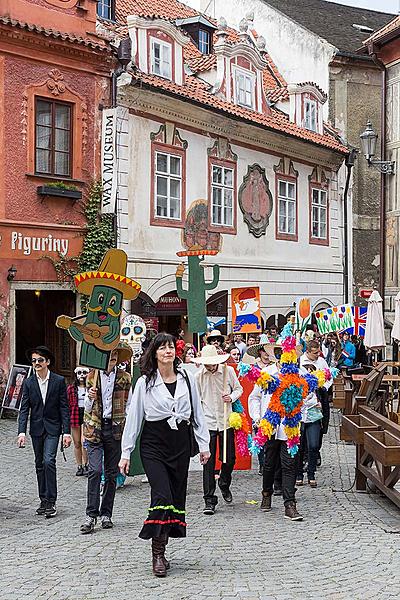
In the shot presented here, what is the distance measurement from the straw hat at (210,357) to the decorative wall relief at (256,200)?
13.5m

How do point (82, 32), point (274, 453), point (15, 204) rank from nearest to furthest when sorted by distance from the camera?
point (274, 453) → point (15, 204) → point (82, 32)

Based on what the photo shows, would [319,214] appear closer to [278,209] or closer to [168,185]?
[278,209]

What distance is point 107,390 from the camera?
8438 mm

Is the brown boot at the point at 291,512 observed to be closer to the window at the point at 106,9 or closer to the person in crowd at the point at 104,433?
the person in crowd at the point at 104,433

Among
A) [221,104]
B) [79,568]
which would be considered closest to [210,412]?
[79,568]

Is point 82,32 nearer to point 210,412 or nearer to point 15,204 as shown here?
point 15,204

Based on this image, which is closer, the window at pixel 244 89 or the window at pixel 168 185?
the window at pixel 168 185

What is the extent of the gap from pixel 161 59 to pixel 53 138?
163 inches

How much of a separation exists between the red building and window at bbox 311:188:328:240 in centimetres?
931

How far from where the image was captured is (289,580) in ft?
21.6

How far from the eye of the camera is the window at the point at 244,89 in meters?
23.5

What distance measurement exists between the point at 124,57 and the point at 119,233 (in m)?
3.46

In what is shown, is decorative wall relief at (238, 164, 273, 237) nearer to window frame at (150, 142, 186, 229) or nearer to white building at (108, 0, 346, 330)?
white building at (108, 0, 346, 330)

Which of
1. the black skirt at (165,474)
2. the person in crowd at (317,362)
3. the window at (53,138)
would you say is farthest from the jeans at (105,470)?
the window at (53,138)
